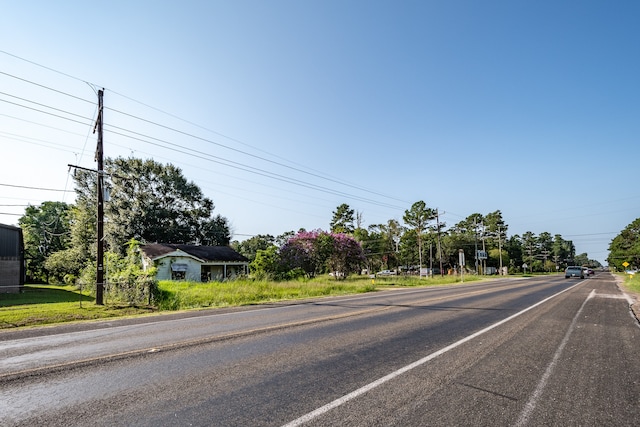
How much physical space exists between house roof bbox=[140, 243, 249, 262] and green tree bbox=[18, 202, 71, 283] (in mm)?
19464

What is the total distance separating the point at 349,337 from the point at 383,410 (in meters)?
3.84

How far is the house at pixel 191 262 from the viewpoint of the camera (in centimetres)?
3425

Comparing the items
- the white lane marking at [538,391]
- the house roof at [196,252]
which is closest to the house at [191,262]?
the house roof at [196,252]

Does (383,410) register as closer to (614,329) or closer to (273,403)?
(273,403)

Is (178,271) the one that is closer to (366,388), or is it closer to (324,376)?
(324,376)

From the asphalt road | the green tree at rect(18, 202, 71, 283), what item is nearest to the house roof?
the green tree at rect(18, 202, 71, 283)

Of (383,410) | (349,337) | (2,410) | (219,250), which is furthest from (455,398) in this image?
(219,250)

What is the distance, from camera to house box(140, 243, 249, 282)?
34250 mm

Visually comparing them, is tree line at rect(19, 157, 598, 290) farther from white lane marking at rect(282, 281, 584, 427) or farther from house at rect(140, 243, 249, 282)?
white lane marking at rect(282, 281, 584, 427)

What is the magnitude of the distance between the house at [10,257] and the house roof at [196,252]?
10298 mm

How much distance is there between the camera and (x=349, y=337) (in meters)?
7.62

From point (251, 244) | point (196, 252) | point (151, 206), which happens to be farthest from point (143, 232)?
point (251, 244)

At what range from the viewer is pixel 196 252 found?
1534 inches

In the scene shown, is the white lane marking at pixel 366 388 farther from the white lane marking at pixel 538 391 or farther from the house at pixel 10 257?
the house at pixel 10 257
